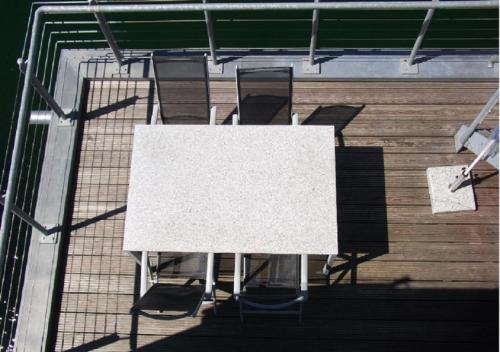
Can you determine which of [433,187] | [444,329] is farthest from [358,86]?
[444,329]

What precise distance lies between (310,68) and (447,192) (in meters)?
1.52

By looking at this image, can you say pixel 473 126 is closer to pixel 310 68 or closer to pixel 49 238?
pixel 310 68

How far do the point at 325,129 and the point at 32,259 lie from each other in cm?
240

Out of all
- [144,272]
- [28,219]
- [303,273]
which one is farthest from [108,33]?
[303,273]

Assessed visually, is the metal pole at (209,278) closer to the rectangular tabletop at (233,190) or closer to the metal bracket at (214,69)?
the rectangular tabletop at (233,190)

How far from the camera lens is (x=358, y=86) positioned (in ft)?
14.1

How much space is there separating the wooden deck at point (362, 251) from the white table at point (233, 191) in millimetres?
619

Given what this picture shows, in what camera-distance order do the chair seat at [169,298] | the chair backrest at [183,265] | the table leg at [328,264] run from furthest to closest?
the chair backrest at [183,265] < the table leg at [328,264] < the chair seat at [169,298]

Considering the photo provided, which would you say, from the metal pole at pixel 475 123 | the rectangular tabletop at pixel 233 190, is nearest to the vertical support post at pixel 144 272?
the rectangular tabletop at pixel 233 190

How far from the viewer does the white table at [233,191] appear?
316 cm

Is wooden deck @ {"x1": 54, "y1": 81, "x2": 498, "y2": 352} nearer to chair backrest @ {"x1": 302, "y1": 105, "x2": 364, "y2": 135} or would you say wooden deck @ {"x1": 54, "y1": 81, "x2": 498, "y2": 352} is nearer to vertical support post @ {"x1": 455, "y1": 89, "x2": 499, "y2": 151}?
chair backrest @ {"x1": 302, "y1": 105, "x2": 364, "y2": 135}

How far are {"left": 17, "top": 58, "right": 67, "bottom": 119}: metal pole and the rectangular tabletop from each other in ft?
2.85

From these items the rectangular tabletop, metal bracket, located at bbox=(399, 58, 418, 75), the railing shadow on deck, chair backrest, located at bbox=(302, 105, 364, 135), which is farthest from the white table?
metal bracket, located at bbox=(399, 58, 418, 75)

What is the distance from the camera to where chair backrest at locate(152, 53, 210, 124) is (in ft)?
11.8
